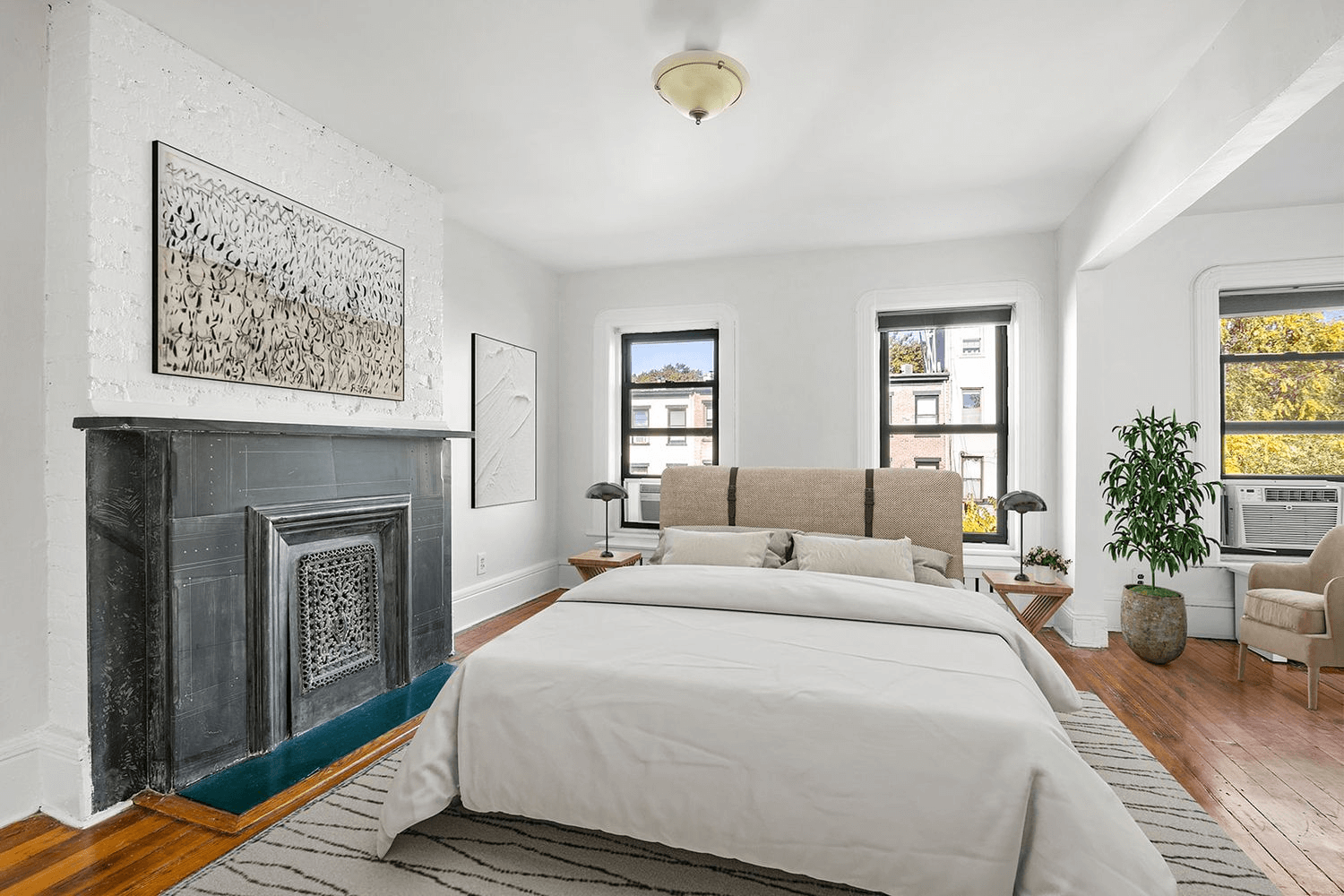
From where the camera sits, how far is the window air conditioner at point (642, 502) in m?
5.39

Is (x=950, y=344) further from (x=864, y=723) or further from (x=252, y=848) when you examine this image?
(x=252, y=848)

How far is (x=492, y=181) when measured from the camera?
11.8 ft

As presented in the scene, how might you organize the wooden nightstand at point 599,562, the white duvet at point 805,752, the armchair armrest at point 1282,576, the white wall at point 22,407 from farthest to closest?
1. the wooden nightstand at point 599,562
2. the armchair armrest at point 1282,576
3. the white wall at point 22,407
4. the white duvet at point 805,752

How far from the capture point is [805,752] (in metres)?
1.61

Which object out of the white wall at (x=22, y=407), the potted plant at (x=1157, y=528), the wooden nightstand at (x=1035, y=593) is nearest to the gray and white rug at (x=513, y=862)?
the white wall at (x=22, y=407)

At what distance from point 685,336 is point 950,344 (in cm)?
199

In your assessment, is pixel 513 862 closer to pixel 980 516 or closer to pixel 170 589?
pixel 170 589

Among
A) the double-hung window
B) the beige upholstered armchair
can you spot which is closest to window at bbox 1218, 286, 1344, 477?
the beige upholstered armchair

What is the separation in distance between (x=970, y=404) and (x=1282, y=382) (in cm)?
176

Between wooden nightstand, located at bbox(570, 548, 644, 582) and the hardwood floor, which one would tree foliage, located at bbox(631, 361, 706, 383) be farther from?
the hardwood floor

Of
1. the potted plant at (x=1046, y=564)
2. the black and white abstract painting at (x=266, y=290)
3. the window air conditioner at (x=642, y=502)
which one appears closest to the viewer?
the black and white abstract painting at (x=266, y=290)

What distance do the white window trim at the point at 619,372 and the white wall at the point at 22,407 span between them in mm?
3480

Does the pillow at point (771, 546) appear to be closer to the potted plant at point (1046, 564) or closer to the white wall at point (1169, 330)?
the potted plant at point (1046, 564)

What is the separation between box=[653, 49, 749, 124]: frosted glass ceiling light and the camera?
93.1 inches
